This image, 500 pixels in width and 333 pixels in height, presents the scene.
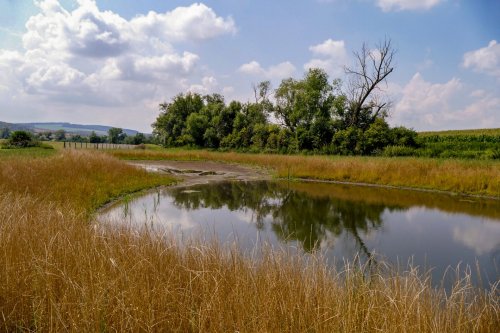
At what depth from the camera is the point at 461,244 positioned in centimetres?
788

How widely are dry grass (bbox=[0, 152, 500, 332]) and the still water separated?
0.63 meters

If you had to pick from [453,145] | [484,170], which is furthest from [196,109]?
[484,170]

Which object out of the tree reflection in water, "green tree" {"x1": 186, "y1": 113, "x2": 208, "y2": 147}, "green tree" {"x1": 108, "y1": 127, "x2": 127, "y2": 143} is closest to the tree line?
"green tree" {"x1": 186, "y1": 113, "x2": 208, "y2": 147}

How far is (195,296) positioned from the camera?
141 inches

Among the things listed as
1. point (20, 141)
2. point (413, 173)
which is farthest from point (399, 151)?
point (20, 141)

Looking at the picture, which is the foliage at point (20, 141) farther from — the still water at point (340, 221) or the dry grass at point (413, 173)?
the still water at point (340, 221)

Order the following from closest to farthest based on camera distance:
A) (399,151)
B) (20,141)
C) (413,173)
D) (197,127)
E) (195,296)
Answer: (195,296), (413,173), (399,151), (20,141), (197,127)

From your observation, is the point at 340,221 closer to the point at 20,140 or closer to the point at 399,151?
the point at 399,151

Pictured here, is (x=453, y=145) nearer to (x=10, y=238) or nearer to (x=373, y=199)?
(x=373, y=199)

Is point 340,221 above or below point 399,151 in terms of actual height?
below

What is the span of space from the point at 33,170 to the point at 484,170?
17.2 meters

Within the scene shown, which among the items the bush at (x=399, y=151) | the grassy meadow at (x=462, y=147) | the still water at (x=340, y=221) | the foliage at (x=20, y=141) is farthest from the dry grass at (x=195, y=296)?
the foliage at (x=20, y=141)

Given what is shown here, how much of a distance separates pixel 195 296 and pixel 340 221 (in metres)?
7.23

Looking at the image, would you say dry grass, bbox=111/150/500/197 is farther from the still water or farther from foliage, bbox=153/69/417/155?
foliage, bbox=153/69/417/155
